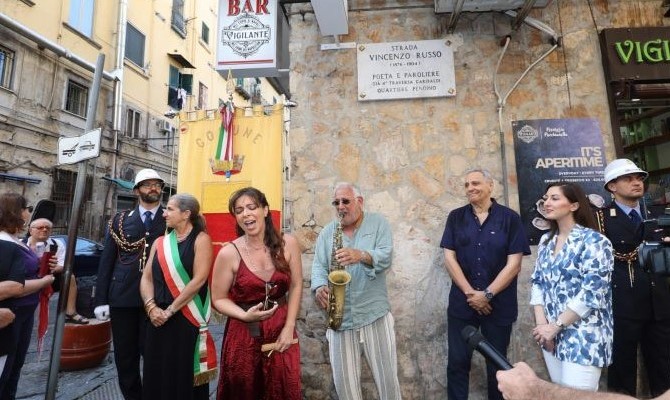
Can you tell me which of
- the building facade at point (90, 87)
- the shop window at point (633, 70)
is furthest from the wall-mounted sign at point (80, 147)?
the building facade at point (90, 87)

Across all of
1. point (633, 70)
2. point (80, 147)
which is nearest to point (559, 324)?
point (633, 70)

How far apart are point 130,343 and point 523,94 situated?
169 inches

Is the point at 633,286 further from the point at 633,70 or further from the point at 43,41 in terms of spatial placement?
the point at 43,41

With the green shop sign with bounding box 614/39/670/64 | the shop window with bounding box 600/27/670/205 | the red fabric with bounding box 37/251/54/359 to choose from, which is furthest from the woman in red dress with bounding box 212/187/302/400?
the green shop sign with bounding box 614/39/670/64

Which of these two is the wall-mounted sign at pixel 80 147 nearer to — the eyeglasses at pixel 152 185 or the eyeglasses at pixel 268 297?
the eyeglasses at pixel 152 185

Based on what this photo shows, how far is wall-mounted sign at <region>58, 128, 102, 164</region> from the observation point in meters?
2.93

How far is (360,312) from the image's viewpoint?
2.99 meters

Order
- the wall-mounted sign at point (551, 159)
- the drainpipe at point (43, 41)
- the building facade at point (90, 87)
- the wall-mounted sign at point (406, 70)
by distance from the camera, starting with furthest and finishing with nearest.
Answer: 1. the building facade at point (90, 87)
2. the drainpipe at point (43, 41)
3. the wall-mounted sign at point (406, 70)
4. the wall-mounted sign at point (551, 159)

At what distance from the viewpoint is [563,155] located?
3.72 m

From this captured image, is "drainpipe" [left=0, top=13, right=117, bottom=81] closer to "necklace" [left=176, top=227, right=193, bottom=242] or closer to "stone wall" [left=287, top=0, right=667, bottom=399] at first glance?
"stone wall" [left=287, top=0, right=667, bottom=399]

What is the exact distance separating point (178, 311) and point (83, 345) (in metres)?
2.45

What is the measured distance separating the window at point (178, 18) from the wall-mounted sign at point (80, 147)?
706 inches

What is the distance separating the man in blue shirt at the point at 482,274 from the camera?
9.41 feet

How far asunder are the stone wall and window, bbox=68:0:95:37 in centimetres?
1380
